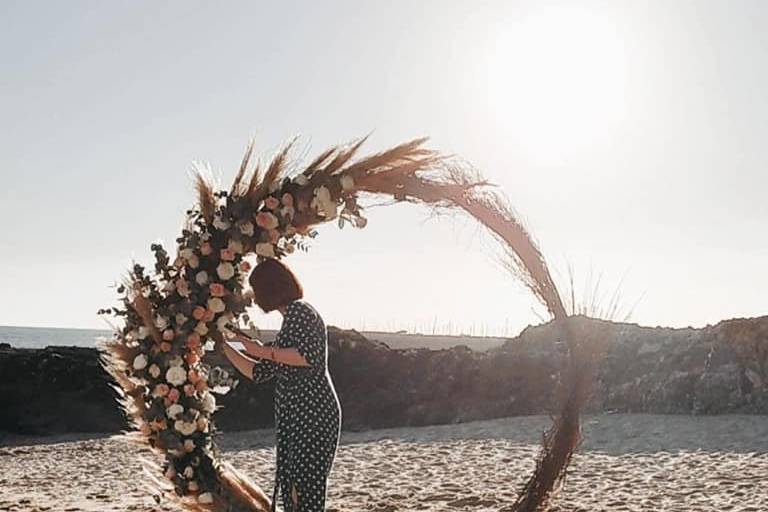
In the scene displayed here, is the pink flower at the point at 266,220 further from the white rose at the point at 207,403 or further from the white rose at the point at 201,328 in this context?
the white rose at the point at 207,403

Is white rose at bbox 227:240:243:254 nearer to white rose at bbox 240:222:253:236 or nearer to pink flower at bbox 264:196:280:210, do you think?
white rose at bbox 240:222:253:236

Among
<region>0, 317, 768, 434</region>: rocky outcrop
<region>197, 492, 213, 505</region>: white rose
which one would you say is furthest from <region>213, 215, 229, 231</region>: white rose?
<region>0, 317, 768, 434</region>: rocky outcrop

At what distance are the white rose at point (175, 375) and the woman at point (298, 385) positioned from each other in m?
0.91

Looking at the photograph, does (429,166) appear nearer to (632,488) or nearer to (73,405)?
(632,488)

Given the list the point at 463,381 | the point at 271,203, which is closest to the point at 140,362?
the point at 271,203

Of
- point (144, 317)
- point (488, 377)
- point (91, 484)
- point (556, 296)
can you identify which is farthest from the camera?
point (488, 377)

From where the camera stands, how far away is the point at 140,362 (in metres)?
6.10

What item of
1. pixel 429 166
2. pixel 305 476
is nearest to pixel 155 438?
pixel 305 476

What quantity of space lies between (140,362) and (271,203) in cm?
131

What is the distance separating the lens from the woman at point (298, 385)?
5.13 meters

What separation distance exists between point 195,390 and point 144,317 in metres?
0.57

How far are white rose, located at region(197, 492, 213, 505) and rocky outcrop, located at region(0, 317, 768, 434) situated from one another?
31.9 feet

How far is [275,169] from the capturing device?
6.33 meters

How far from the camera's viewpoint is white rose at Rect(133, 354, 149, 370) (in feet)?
20.0
